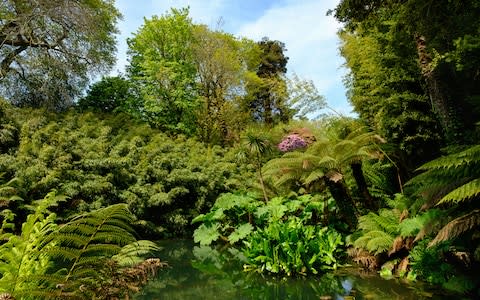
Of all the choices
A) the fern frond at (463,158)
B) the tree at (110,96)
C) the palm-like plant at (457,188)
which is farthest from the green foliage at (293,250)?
the tree at (110,96)

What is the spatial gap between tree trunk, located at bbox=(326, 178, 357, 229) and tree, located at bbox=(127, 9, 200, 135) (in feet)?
38.4

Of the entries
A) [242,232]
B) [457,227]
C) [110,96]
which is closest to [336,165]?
[242,232]

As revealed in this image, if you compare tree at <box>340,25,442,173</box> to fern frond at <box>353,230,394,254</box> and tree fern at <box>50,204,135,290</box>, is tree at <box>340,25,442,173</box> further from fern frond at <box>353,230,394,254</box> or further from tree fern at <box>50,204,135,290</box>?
tree fern at <box>50,204,135,290</box>

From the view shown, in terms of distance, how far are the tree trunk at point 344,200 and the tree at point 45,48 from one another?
1199 cm

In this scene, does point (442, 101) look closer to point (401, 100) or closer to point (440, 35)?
point (440, 35)

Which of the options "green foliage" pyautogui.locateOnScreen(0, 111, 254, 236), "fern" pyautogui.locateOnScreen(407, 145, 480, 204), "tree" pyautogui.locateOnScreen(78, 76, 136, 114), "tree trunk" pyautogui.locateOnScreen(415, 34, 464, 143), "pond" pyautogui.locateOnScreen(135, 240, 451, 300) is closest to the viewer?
"fern" pyautogui.locateOnScreen(407, 145, 480, 204)

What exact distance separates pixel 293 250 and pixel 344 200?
223 centimetres

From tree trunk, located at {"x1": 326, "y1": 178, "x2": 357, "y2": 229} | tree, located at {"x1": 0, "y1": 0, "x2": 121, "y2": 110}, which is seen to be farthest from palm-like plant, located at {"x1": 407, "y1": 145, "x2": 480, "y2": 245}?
tree, located at {"x1": 0, "y1": 0, "x2": 121, "y2": 110}

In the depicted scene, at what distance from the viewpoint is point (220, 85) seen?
19.9 metres

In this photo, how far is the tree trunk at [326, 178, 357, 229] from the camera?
7137 millimetres

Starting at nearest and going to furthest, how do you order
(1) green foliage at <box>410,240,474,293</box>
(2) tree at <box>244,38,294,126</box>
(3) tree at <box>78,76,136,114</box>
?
(1) green foliage at <box>410,240,474,293</box> → (3) tree at <box>78,76,136,114</box> → (2) tree at <box>244,38,294,126</box>

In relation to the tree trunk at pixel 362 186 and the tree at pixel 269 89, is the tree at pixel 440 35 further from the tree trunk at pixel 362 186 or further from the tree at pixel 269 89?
the tree at pixel 269 89

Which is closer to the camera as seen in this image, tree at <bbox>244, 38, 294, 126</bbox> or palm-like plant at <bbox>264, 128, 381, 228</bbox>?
palm-like plant at <bbox>264, 128, 381, 228</bbox>

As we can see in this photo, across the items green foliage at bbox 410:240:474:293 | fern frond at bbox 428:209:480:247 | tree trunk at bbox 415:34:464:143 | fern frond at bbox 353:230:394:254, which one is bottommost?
green foliage at bbox 410:240:474:293
